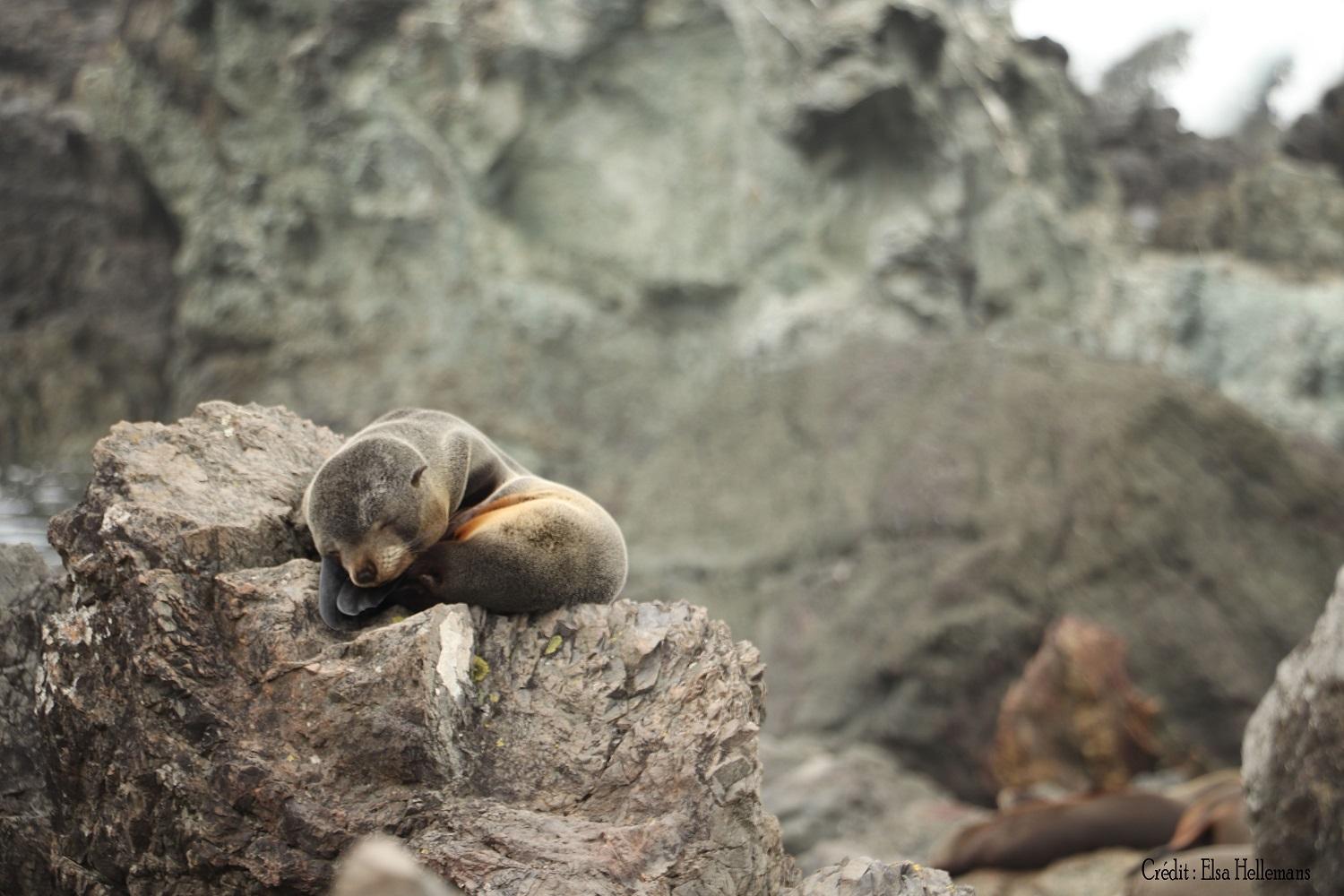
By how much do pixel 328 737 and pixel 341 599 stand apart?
0.47m

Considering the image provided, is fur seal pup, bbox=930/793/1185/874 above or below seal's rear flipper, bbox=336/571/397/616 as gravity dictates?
below

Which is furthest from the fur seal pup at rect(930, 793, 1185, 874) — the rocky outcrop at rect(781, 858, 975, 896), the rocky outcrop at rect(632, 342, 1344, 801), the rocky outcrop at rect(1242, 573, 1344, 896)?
the rocky outcrop at rect(781, 858, 975, 896)

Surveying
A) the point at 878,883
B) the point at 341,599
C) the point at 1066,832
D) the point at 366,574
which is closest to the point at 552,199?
the point at 1066,832

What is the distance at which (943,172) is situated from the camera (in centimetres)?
1488

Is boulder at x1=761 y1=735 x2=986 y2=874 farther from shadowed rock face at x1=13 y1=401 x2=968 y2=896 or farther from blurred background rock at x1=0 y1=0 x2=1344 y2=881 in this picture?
shadowed rock face at x1=13 y1=401 x2=968 y2=896

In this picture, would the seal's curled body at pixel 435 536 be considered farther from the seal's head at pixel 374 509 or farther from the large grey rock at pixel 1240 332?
the large grey rock at pixel 1240 332

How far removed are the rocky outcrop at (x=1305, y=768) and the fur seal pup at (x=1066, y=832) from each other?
1767 millimetres

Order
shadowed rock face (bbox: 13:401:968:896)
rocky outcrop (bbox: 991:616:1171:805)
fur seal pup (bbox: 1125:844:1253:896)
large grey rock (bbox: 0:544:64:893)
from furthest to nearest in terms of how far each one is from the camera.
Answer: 1. rocky outcrop (bbox: 991:616:1171:805)
2. fur seal pup (bbox: 1125:844:1253:896)
3. large grey rock (bbox: 0:544:64:893)
4. shadowed rock face (bbox: 13:401:968:896)

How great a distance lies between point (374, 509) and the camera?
13.1ft

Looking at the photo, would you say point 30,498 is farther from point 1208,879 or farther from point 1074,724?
point 1208,879

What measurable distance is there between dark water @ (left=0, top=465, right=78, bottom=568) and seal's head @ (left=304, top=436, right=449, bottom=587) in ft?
10.9

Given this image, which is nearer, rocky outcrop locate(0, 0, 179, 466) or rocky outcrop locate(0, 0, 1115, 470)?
rocky outcrop locate(0, 0, 179, 466)

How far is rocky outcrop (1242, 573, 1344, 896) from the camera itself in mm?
4258

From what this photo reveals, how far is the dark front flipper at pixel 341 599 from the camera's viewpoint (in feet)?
12.3
